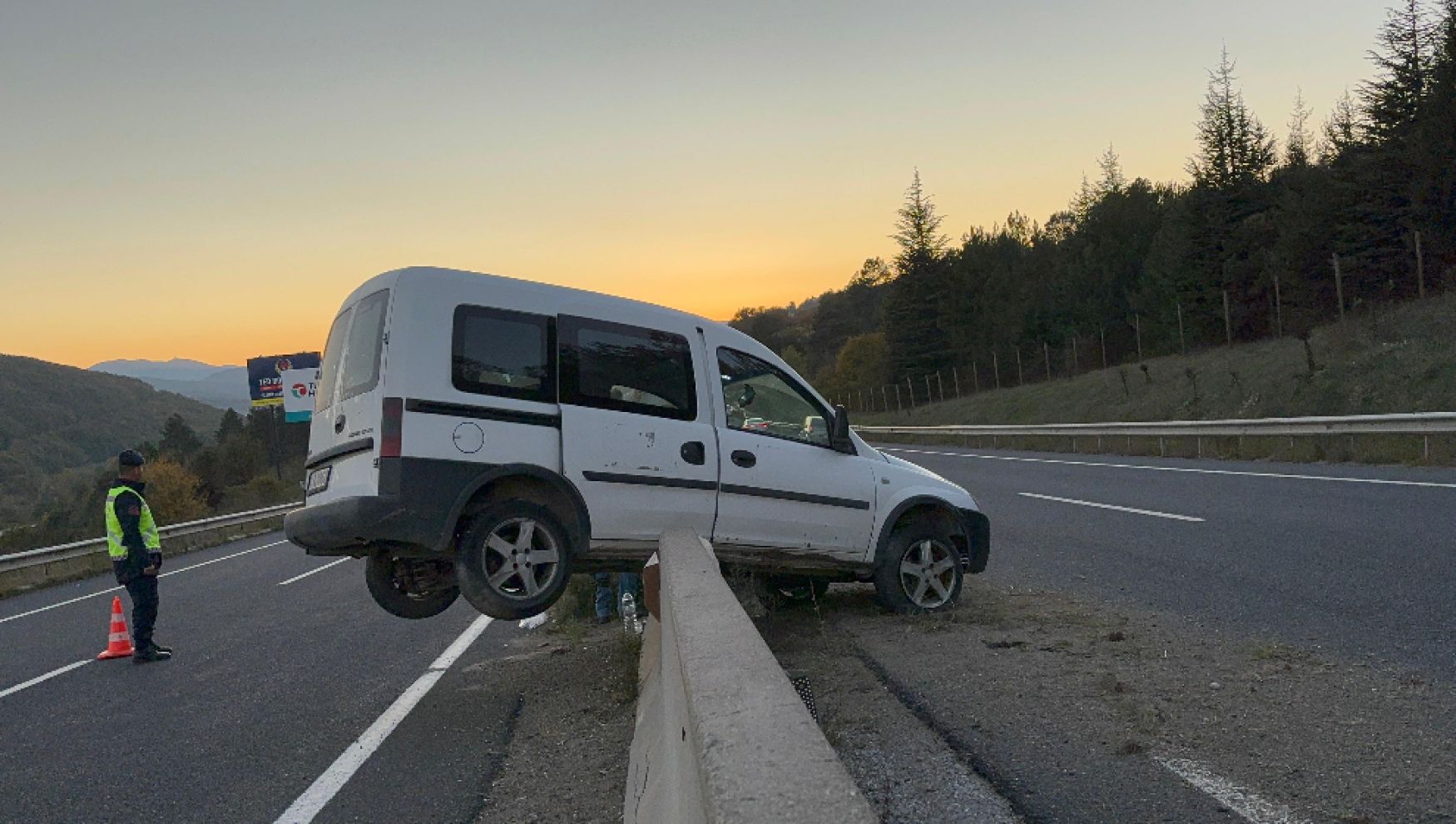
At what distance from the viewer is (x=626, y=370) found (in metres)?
6.78

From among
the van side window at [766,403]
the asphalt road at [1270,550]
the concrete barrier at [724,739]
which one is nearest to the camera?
the concrete barrier at [724,739]

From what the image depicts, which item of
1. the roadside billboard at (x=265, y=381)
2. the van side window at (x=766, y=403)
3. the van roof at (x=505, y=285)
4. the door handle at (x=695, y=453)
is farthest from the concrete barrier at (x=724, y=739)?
the roadside billboard at (x=265, y=381)

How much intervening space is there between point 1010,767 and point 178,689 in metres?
5.94

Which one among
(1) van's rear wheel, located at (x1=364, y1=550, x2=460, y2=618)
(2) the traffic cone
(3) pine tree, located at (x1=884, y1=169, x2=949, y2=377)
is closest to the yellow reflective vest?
(2) the traffic cone

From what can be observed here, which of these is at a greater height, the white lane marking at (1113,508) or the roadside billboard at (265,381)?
the roadside billboard at (265,381)

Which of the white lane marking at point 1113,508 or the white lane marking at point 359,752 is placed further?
the white lane marking at point 1113,508

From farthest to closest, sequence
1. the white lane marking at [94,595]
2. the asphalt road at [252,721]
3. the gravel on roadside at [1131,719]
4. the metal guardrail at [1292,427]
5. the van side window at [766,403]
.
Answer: the metal guardrail at [1292,427]
the white lane marking at [94,595]
the van side window at [766,403]
the asphalt road at [252,721]
the gravel on roadside at [1131,719]

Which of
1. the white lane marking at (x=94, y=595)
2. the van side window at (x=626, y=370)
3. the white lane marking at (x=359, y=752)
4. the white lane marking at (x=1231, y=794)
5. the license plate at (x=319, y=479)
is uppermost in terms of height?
the van side window at (x=626, y=370)

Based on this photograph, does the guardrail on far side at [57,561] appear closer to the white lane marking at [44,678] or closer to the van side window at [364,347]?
the white lane marking at [44,678]

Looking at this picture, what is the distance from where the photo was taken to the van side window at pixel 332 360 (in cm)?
690

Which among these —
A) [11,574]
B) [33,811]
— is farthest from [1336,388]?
[11,574]

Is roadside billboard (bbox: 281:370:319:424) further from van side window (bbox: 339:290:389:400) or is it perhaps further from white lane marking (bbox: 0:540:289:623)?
van side window (bbox: 339:290:389:400)

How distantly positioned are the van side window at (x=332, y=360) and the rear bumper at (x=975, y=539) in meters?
4.40

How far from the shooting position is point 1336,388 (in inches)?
1013
